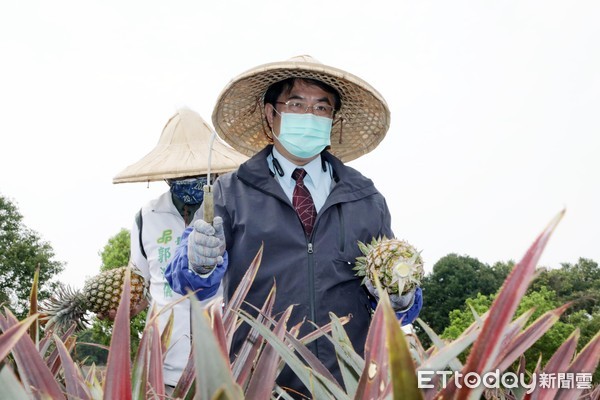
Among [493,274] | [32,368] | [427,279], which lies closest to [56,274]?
[427,279]

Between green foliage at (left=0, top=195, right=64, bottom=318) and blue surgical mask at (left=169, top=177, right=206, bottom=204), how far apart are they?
28.8 metres

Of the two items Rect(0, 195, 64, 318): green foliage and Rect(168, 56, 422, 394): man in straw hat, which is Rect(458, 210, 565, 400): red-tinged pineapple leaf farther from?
Rect(0, 195, 64, 318): green foliage

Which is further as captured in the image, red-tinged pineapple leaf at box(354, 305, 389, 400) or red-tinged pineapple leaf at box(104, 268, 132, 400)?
red-tinged pineapple leaf at box(354, 305, 389, 400)

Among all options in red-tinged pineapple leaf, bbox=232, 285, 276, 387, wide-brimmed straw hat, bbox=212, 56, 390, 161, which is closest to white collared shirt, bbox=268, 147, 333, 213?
wide-brimmed straw hat, bbox=212, 56, 390, 161

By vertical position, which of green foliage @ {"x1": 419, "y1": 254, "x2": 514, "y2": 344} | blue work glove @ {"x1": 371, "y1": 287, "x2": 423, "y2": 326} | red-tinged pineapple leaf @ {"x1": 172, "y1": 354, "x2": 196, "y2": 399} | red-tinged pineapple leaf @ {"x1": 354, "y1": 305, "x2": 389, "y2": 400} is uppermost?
red-tinged pineapple leaf @ {"x1": 354, "y1": 305, "x2": 389, "y2": 400}

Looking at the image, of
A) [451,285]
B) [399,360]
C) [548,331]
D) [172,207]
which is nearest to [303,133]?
[172,207]

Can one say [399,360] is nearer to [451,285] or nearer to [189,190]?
[189,190]

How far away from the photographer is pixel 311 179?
3.46 meters

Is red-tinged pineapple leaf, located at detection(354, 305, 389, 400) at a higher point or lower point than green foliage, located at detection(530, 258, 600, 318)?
higher

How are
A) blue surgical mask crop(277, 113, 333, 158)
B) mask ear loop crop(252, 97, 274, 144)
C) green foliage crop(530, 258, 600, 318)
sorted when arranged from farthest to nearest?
green foliage crop(530, 258, 600, 318), mask ear loop crop(252, 97, 274, 144), blue surgical mask crop(277, 113, 333, 158)

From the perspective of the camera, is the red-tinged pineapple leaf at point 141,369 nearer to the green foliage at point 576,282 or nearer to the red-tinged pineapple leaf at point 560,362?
the red-tinged pineapple leaf at point 560,362

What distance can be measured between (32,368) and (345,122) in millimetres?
3192

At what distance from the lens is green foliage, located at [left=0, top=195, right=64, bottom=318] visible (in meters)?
32.0

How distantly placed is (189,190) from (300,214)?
177cm
